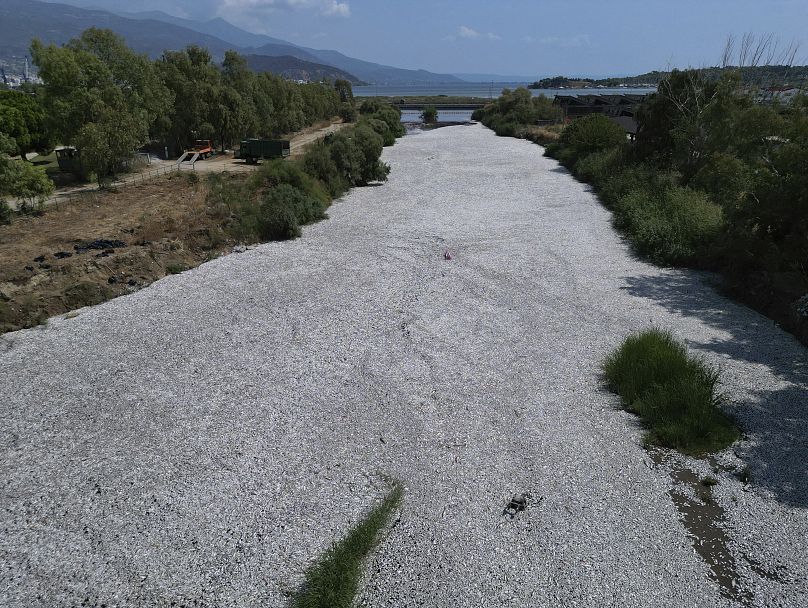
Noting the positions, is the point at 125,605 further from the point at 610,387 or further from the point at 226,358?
the point at 610,387

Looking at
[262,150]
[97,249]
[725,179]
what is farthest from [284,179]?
[725,179]

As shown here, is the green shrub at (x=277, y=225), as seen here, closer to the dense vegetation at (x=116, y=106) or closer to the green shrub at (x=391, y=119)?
the dense vegetation at (x=116, y=106)

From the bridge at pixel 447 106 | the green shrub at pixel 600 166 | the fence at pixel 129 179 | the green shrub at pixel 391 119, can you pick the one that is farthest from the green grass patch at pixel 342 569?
the bridge at pixel 447 106

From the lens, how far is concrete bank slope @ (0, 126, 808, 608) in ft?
25.5

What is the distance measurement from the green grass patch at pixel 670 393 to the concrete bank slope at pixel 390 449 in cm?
47

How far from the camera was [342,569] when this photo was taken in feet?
24.9

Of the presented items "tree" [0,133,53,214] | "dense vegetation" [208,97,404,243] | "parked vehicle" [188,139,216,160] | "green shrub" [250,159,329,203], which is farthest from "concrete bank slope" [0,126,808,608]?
"parked vehicle" [188,139,216,160]

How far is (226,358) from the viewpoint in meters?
14.0

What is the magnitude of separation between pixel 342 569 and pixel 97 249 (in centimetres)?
1753

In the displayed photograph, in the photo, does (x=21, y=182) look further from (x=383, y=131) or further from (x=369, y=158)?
(x=383, y=131)

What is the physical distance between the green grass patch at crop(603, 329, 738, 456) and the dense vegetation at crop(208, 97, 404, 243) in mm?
17195

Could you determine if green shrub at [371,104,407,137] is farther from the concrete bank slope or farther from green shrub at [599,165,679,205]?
the concrete bank slope

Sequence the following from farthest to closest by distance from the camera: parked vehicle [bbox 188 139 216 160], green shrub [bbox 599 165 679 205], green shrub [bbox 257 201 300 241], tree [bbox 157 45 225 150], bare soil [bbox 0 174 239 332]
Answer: parked vehicle [bbox 188 139 216 160] → tree [bbox 157 45 225 150] → green shrub [bbox 599 165 679 205] → green shrub [bbox 257 201 300 241] → bare soil [bbox 0 174 239 332]

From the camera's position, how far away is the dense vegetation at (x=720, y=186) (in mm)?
16047
